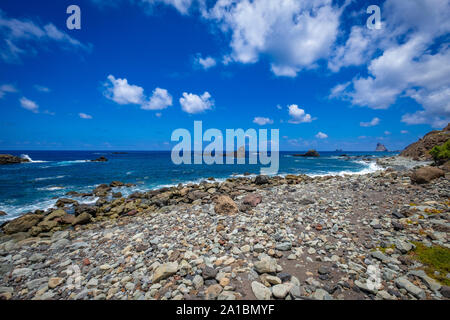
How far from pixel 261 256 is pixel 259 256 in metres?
0.06

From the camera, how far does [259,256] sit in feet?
16.8

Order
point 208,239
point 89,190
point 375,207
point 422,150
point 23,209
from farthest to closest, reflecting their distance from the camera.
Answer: point 422,150 → point 89,190 → point 23,209 → point 375,207 → point 208,239

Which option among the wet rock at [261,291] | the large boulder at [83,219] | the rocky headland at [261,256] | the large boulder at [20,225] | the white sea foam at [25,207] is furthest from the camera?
the white sea foam at [25,207]

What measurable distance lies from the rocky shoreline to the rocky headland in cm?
3

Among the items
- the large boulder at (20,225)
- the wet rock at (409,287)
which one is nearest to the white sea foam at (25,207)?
the large boulder at (20,225)

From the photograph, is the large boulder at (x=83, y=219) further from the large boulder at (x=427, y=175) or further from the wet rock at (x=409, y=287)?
the large boulder at (x=427, y=175)

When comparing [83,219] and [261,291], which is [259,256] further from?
[83,219]

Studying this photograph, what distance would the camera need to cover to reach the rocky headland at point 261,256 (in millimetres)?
3996

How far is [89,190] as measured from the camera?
22.4m

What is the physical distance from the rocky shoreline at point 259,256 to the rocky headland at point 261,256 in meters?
0.03
